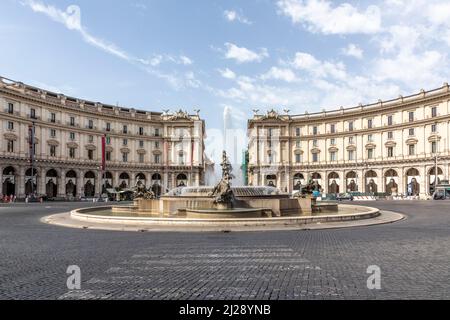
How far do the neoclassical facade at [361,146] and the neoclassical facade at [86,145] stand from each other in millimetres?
20074

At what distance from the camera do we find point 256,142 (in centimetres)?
9462

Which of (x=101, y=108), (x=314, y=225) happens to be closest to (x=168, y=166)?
(x=101, y=108)

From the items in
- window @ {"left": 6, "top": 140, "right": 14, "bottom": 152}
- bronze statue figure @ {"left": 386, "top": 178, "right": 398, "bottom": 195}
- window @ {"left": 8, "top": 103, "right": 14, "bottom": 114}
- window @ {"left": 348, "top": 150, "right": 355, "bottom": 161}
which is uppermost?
window @ {"left": 8, "top": 103, "right": 14, "bottom": 114}

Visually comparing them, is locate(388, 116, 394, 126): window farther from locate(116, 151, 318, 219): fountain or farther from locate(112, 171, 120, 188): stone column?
locate(112, 171, 120, 188): stone column

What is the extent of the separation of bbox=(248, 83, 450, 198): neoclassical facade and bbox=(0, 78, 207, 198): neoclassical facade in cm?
2007

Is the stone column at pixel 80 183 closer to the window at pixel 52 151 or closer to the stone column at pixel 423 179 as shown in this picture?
the window at pixel 52 151

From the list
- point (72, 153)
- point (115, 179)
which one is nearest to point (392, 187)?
point (115, 179)

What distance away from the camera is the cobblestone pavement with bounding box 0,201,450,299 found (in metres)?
6.83

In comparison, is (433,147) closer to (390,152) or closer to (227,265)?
(390,152)

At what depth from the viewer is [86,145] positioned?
79812 millimetres

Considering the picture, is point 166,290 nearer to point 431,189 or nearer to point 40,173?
point 40,173

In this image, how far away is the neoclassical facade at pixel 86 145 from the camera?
64.6 meters


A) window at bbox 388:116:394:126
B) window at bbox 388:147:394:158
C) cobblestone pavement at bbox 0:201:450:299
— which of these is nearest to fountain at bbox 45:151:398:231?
cobblestone pavement at bbox 0:201:450:299

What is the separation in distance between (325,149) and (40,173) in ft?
215
